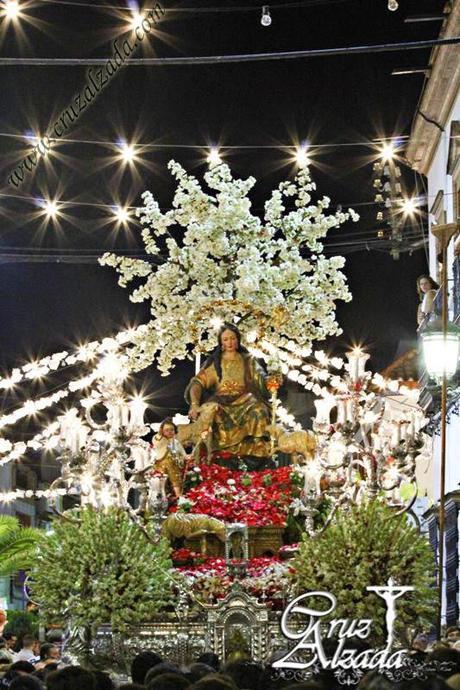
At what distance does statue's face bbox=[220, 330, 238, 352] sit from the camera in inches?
869

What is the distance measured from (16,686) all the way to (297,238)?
16.3 metres

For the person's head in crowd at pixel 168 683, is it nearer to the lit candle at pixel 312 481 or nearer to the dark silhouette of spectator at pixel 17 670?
the dark silhouette of spectator at pixel 17 670

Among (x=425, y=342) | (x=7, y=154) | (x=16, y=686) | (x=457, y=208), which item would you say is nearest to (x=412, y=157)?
(x=457, y=208)

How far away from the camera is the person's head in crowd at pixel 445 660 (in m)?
10.3

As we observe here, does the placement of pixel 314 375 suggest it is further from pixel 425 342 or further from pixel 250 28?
Answer: pixel 425 342

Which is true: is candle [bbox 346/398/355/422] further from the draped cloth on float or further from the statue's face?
the statue's face

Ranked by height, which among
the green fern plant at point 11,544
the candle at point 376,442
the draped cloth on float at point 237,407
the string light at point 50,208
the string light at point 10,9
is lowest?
the green fern plant at point 11,544

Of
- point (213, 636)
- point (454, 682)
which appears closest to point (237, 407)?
point (213, 636)

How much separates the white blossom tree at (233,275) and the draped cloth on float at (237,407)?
6.05 feet

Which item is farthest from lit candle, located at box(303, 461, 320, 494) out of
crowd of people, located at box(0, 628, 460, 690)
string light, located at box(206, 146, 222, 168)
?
string light, located at box(206, 146, 222, 168)

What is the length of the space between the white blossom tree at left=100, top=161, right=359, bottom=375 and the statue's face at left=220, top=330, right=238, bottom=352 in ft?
5.06

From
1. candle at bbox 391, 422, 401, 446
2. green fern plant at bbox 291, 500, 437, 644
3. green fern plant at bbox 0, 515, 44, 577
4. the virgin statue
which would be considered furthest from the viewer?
green fern plant at bbox 0, 515, 44, 577

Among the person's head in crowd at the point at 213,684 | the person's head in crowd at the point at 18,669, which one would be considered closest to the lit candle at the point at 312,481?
the person's head in crowd at the point at 18,669

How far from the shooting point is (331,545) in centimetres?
1673
